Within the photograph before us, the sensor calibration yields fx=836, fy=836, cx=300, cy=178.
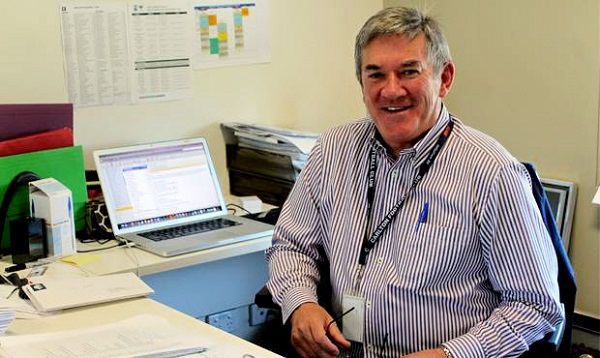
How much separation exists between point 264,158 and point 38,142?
2.83 feet

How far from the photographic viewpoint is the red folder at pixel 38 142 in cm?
263

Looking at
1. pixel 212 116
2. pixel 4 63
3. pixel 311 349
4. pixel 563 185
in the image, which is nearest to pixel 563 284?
pixel 311 349

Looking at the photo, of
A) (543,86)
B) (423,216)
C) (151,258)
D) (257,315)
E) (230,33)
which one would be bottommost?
(257,315)

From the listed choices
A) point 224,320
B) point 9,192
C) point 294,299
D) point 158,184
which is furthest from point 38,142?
point 294,299

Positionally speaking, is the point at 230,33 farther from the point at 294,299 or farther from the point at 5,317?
the point at 5,317

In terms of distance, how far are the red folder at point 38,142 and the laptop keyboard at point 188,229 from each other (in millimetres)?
404

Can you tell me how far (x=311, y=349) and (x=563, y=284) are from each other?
0.63 m

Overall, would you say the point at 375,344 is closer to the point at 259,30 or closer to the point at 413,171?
the point at 413,171

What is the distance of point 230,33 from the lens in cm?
329

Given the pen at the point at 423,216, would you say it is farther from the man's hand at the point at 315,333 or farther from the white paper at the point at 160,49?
the white paper at the point at 160,49

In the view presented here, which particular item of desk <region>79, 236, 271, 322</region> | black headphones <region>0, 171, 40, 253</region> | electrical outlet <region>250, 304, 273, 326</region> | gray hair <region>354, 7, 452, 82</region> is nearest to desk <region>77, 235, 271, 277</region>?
desk <region>79, 236, 271, 322</region>

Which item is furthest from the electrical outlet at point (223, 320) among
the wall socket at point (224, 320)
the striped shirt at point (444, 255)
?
the striped shirt at point (444, 255)

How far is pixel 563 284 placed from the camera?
6.64 ft

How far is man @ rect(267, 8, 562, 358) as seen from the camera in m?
1.91
